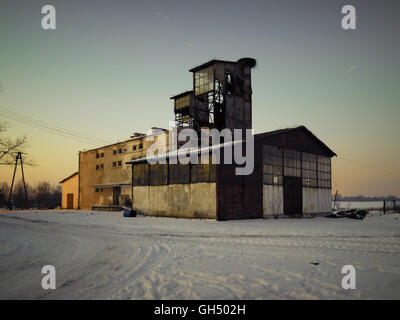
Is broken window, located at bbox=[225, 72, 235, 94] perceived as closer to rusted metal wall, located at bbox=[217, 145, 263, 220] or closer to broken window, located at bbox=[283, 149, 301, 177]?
broken window, located at bbox=[283, 149, 301, 177]

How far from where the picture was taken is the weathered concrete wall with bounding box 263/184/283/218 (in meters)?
24.9

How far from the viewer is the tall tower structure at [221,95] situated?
33.4 meters

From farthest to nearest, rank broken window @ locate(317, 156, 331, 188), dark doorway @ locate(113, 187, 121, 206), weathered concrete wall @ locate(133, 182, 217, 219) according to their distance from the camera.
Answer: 1. dark doorway @ locate(113, 187, 121, 206)
2. broken window @ locate(317, 156, 331, 188)
3. weathered concrete wall @ locate(133, 182, 217, 219)

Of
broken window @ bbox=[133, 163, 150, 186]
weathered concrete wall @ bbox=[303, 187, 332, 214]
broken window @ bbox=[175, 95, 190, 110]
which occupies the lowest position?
weathered concrete wall @ bbox=[303, 187, 332, 214]

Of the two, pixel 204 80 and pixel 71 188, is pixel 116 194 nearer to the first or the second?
pixel 71 188

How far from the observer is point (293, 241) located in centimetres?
1196

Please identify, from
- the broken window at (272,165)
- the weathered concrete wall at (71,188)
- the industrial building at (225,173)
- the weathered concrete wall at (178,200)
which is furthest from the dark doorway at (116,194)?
the broken window at (272,165)

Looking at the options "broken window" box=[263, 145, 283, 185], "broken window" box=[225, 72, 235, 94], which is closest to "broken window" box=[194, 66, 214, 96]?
"broken window" box=[225, 72, 235, 94]

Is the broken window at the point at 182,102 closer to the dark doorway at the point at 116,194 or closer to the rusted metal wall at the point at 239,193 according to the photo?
the dark doorway at the point at 116,194

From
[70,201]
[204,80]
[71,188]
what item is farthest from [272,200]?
[71,188]

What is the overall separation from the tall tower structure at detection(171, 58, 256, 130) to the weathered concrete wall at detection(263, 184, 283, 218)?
10.5 meters
